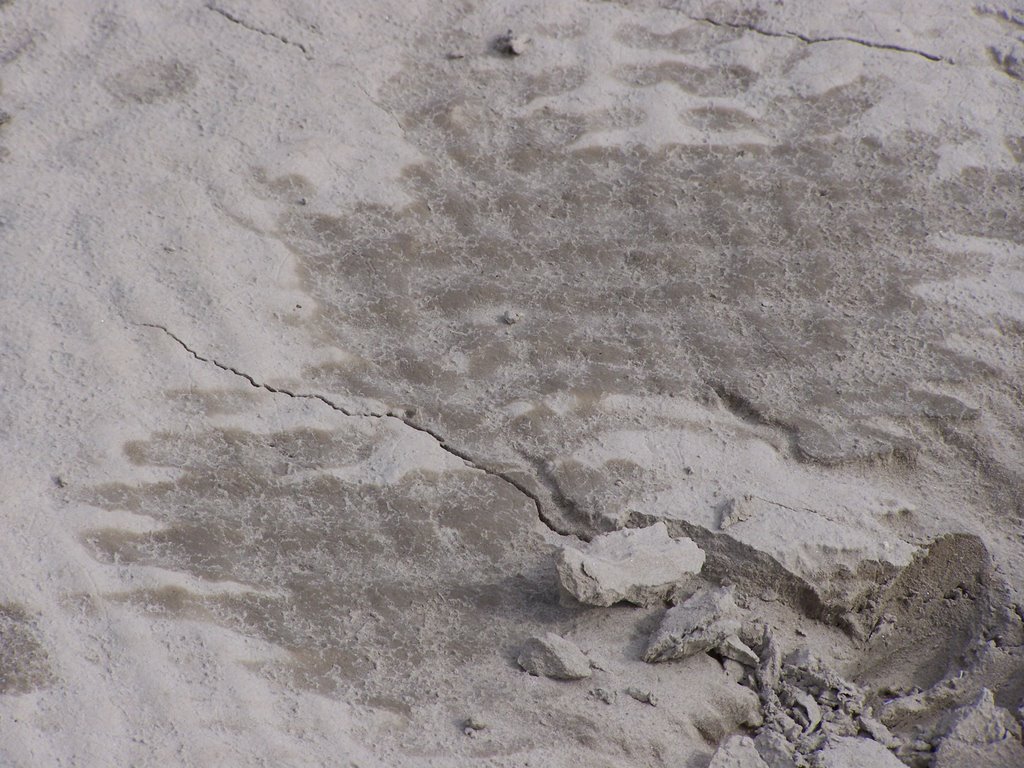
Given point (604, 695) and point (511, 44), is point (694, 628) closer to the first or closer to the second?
point (604, 695)

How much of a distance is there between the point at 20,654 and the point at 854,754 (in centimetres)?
168

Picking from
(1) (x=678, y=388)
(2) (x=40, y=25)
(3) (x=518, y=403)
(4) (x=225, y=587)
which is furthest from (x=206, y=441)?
(2) (x=40, y=25)

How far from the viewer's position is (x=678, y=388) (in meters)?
2.76

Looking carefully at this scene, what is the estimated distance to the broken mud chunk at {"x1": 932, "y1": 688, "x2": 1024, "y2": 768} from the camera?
2.06m

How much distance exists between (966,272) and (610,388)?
1.24 metres

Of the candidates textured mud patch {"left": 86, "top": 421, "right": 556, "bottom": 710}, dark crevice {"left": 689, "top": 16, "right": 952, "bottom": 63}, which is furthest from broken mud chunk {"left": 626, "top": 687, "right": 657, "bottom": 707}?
dark crevice {"left": 689, "top": 16, "right": 952, "bottom": 63}

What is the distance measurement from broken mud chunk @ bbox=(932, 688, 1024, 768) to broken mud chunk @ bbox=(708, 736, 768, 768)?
387mm

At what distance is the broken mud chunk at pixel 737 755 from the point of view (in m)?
1.99

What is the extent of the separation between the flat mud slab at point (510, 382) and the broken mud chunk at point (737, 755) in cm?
1

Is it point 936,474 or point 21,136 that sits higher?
point 21,136

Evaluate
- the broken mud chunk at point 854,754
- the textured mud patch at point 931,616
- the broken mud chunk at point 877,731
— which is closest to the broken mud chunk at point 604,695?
the broken mud chunk at point 854,754

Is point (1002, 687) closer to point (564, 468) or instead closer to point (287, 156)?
point (564, 468)

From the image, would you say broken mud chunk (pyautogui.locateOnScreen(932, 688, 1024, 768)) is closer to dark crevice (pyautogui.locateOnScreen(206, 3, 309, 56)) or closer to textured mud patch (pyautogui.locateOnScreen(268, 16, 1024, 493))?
textured mud patch (pyautogui.locateOnScreen(268, 16, 1024, 493))

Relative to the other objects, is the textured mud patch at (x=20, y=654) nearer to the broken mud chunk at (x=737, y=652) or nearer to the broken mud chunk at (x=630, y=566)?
the broken mud chunk at (x=630, y=566)
